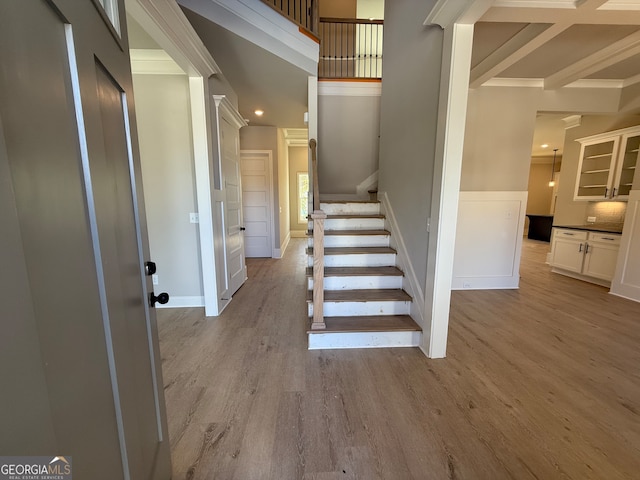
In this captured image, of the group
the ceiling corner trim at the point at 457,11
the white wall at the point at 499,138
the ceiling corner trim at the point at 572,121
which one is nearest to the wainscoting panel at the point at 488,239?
the white wall at the point at 499,138

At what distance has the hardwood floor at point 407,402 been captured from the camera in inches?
51.5

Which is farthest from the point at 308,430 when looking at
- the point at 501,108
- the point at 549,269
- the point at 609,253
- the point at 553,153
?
the point at 553,153

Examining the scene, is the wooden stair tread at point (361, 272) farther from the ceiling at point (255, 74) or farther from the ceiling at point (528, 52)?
the ceiling at point (255, 74)

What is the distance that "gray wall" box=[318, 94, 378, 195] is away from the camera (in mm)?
4145

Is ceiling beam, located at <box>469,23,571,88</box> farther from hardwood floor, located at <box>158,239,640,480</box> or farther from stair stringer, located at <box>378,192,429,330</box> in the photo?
hardwood floor, located at <box>158,239,640,480</box>

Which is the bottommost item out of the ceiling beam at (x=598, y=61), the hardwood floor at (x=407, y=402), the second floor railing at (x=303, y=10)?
the hardwood floor at (x=407, y=402)

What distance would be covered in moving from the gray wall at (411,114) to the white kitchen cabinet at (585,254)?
136 inches

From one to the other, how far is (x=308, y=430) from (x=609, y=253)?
4967 mm

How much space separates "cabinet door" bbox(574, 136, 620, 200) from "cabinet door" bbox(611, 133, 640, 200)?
68 millimetres

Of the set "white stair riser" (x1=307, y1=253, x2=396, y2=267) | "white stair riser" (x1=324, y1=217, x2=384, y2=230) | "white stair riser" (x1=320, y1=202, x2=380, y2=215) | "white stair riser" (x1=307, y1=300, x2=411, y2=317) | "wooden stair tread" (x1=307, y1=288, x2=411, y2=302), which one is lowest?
"white stair riser" (x1=307, y1=300, x2=411, y2=317)

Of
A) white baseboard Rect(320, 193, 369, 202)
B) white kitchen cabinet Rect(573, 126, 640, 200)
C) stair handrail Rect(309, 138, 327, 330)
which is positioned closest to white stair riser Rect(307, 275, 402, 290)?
stair handrail Rect(309, 138, 327, 330)

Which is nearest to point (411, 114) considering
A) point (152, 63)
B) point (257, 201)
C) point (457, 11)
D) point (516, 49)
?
point (457, 11)

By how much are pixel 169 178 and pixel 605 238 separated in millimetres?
5997

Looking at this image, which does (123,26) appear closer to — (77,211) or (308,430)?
(77,211)
